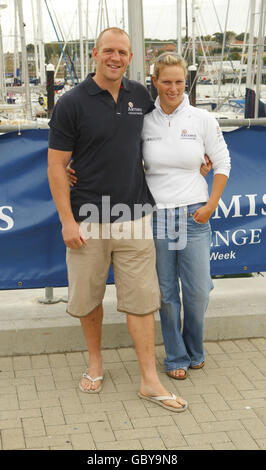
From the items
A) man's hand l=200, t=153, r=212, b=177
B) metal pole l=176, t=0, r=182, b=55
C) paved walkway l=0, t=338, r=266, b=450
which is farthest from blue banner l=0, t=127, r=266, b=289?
metal pole l=176, t=0, r=182, b=55

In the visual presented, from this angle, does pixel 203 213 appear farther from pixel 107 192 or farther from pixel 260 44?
pixel 260 44

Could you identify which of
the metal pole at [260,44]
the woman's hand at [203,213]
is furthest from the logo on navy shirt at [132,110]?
the metal pole at [260,44]

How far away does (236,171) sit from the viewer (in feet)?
15.4

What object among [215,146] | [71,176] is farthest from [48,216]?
[215,146]

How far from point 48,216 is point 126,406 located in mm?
1460

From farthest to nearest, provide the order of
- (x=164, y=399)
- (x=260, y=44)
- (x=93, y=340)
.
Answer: (x=260, y=44) < (x=93, y=340) < (x=164, y=399)

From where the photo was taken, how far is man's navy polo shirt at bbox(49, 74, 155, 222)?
11.7 feet

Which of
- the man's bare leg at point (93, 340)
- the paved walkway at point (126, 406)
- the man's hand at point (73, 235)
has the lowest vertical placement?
the paved walkway at point (126, 406)

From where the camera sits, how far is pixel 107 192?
3.70 metres

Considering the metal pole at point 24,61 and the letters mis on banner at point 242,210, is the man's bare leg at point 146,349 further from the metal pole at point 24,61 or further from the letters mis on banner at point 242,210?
the metal pole at point 24,61

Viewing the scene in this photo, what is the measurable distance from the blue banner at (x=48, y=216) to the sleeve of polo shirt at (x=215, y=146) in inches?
29.6

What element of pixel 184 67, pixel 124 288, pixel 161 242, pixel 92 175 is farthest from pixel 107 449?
pixel 184 67

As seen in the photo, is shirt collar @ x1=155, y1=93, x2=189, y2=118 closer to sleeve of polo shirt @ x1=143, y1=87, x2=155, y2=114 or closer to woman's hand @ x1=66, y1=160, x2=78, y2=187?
sleeve of polo shirt @ x1=143, y1=87, x2=155, y2=114

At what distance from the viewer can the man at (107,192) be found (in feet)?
Answer: 11.8
